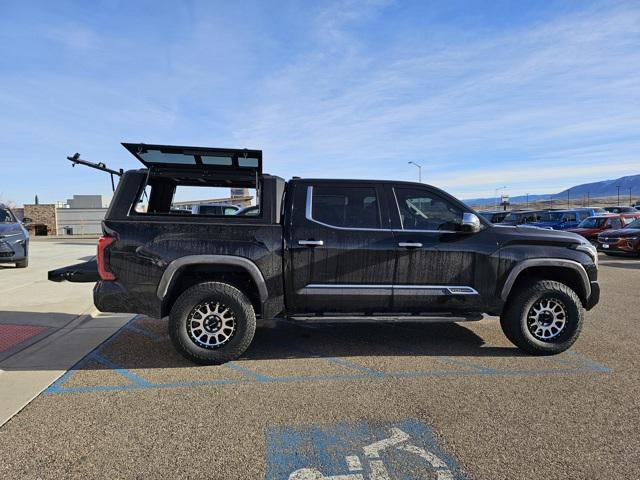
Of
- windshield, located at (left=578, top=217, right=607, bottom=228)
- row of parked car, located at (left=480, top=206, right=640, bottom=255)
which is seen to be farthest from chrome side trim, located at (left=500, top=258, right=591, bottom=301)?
windshield, located at (left=578, top=217, right=607, bottom=228)

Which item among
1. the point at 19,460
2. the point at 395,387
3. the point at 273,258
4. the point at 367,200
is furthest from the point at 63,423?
the point at 367,200

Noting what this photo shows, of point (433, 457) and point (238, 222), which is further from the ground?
point (238, 222)

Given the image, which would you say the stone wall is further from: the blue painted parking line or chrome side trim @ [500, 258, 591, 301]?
chrome side trim @ [500, 258, 591, 301]

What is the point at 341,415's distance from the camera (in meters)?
3.39

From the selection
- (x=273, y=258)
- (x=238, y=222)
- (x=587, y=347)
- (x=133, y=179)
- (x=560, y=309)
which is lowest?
(x=587, y=347)

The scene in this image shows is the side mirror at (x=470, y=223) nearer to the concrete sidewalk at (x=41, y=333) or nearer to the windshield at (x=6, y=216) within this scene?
the concrete sidewalk at (x=41, y=333)

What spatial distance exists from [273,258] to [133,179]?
1.71 m

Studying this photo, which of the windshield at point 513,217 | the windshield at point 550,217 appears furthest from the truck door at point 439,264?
the windshield at point 513,217

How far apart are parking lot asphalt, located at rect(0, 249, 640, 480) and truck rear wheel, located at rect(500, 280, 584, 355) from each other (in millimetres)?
154

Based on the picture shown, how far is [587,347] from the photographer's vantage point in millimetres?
5055

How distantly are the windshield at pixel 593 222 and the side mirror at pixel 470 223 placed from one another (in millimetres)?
15699

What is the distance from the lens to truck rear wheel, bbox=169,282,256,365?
440 centimetres

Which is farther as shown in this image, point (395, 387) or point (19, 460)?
point (395, 387)

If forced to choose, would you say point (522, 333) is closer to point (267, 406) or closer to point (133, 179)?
point (267, 406)
